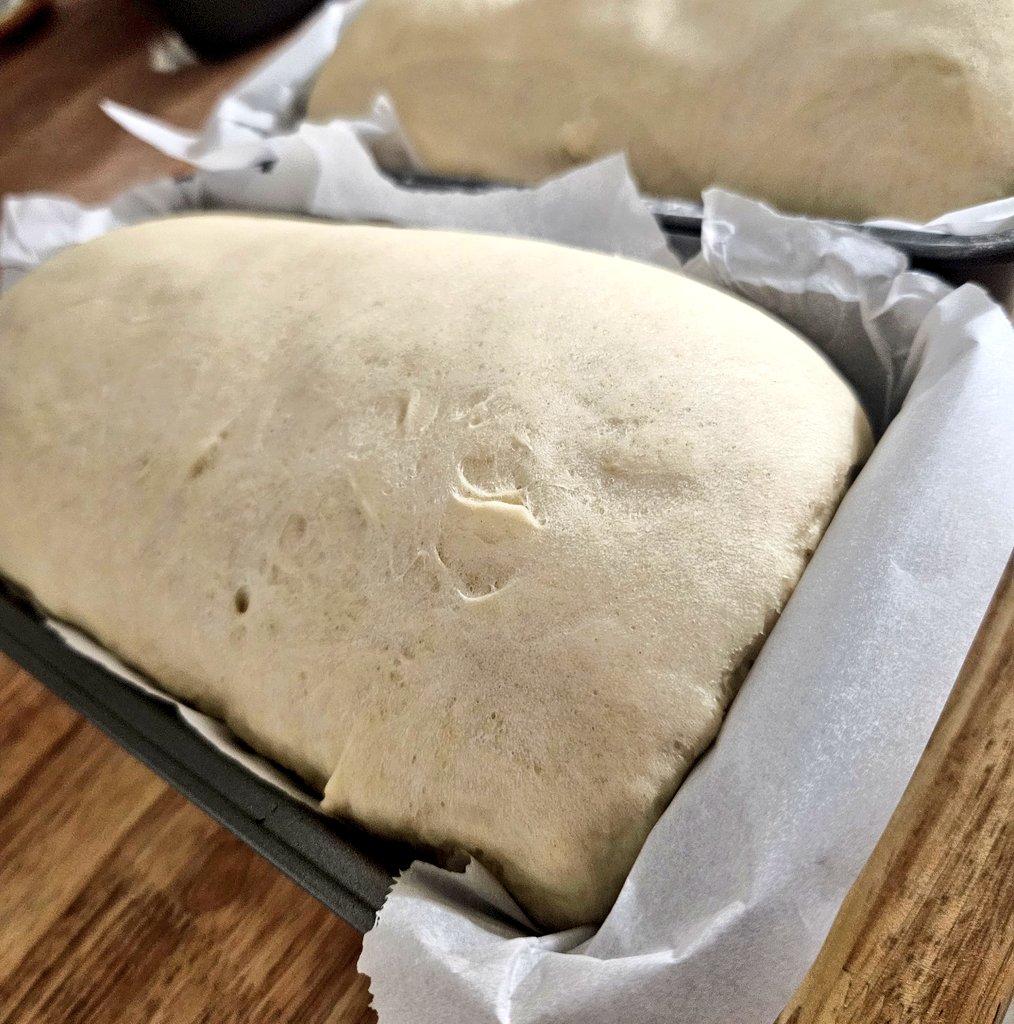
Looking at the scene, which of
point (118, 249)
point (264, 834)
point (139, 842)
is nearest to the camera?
point (264, 834)

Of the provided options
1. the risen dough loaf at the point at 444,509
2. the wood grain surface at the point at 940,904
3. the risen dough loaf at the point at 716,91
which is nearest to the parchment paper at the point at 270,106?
the risen dough loaf at the point at 716,91

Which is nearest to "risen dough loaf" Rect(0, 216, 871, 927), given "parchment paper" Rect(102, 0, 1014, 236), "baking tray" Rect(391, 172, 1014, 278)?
"baking tray" Rect(391, 172, 1014, 278)

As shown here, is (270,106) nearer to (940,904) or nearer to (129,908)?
(129,908)

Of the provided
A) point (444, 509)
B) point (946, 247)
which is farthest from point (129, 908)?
point (946, 247)

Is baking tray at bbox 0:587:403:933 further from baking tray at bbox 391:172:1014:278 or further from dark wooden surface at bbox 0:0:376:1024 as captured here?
baking tray at bbox 391:172:1014:278

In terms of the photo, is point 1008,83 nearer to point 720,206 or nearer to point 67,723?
point 720,206

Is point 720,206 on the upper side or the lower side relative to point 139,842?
upper

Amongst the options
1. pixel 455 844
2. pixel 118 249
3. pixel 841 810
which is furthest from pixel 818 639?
pixel 118 249
